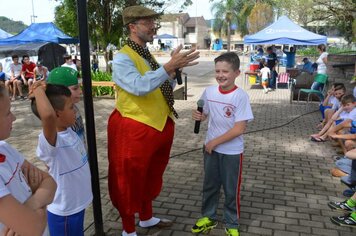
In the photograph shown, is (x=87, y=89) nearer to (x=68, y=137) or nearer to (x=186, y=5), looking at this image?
(x=68, y=137)

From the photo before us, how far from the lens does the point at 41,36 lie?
594 inches

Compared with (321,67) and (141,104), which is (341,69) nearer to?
(321,67)

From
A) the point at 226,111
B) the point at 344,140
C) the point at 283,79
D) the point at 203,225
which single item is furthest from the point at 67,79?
the point at 283,79

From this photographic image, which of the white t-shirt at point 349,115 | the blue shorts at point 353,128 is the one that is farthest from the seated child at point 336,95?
the blue shorts at point 353,128

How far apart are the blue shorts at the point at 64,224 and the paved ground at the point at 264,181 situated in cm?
101

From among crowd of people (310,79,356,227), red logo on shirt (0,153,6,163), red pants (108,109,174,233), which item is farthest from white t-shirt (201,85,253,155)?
red logo on shirt (0,153,6,163)

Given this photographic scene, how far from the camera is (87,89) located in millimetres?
2705

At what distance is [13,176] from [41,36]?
49.9 ft

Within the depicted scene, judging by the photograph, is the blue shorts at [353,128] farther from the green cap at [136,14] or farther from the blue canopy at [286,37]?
the blue canopy at [286,37]

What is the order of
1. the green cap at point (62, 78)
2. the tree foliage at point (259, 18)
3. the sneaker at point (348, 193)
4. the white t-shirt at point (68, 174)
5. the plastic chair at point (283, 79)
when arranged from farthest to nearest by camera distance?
1. the tree foliage at point (259, 18)
2. the plastic chair at point (283, 79)
3. the sneaker at point (348, 193)
4. the green cap at point (62, 78)
5. the white t-shirt at point (68, 174)

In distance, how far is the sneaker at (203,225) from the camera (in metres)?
3.15

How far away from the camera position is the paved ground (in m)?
3.34

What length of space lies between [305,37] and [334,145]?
812 centimetres

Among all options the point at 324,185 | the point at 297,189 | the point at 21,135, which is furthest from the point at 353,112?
the point at 21,135
